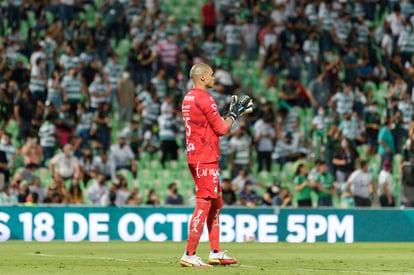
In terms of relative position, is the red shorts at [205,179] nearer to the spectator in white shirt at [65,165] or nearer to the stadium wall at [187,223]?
the stadium wall at [187,223]

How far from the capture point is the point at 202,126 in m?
13.1

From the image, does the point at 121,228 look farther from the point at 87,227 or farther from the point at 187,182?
the point at 187,182

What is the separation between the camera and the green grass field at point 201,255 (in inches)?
510

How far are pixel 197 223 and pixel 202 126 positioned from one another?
1.13 meters

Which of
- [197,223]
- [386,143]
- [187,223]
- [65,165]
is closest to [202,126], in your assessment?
[197,223]

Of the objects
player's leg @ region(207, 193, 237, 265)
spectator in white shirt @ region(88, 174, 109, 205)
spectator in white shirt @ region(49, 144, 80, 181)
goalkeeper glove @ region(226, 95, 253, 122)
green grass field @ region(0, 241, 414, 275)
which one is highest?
goalkeeper glove @ region(226, 95, 253, 122)

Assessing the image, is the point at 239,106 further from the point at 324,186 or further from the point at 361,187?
the point at 361,187

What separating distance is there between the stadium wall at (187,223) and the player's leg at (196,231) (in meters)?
8.79

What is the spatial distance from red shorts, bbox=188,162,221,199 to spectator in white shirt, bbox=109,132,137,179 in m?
13.0

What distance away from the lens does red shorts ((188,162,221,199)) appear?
1296 centimetres

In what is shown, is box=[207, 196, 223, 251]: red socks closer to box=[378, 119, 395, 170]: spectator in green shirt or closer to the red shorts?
the red shorts

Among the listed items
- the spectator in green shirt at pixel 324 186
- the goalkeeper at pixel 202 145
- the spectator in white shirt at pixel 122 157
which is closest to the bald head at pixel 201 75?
the goalkeeper at pixel 202 145

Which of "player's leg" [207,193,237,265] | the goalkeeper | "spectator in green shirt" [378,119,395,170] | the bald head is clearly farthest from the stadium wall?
the bald head

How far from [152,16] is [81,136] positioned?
17.7ft
